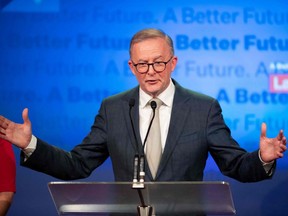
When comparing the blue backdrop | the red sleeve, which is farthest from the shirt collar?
the blue backdrop

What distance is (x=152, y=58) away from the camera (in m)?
3.04

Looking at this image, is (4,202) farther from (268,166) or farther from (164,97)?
(268,166)

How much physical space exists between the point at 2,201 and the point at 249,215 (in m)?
2.05

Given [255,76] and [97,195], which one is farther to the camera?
[255,76]

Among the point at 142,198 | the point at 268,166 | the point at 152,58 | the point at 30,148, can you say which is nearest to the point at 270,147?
the point at 268,166

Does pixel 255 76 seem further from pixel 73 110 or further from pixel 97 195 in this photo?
pixel 97 195

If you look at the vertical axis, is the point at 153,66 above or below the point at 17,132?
above

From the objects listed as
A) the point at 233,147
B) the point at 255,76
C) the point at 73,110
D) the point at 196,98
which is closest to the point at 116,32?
the point at 73,110

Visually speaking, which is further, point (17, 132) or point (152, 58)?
point (152, 58)

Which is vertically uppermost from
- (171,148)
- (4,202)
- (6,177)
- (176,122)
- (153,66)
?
(153,66)

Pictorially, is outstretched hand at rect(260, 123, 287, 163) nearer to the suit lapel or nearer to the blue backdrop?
the suit lapel

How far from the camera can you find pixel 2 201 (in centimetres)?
325

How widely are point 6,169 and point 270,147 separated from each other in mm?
1456

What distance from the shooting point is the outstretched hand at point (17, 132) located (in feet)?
8.86
